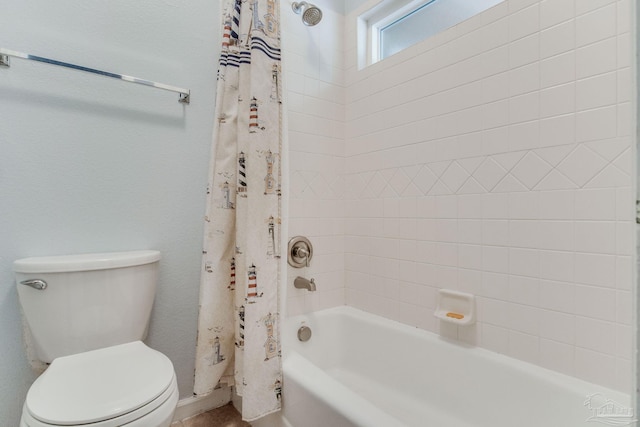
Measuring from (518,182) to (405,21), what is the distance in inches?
44.7

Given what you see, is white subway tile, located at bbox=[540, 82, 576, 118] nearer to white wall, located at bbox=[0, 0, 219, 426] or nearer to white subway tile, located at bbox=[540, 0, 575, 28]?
white subway tile, located at bbox=[540, 0, 575, 28]

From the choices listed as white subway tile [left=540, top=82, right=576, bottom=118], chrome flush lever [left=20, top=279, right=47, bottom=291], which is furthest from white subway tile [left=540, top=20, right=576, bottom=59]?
chrome flush lever [left=20, top=279, right=47, bottom=291]

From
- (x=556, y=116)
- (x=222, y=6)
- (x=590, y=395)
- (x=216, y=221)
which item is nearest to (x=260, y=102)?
(x=216, y=221)

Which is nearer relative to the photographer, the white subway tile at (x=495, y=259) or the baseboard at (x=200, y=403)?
the white subway tile at (x=495, y=259)

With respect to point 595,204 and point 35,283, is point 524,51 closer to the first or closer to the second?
point 595,204

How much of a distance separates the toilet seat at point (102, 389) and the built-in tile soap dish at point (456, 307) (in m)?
1.08

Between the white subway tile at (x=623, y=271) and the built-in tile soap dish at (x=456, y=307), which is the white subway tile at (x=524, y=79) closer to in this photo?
the white subway tile at (x=623, y=271)

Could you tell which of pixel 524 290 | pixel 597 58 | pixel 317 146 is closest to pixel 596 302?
pixel 524 290

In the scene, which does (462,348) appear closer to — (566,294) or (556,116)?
(566,294)

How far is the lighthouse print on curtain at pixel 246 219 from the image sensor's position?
1.29m

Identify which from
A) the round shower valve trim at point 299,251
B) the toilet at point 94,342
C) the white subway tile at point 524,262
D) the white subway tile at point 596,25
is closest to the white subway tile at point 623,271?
the white subway tile at point 524,262

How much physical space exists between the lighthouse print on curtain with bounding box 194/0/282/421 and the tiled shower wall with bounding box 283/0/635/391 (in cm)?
41

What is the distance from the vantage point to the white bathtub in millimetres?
1063

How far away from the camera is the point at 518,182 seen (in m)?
1.26
